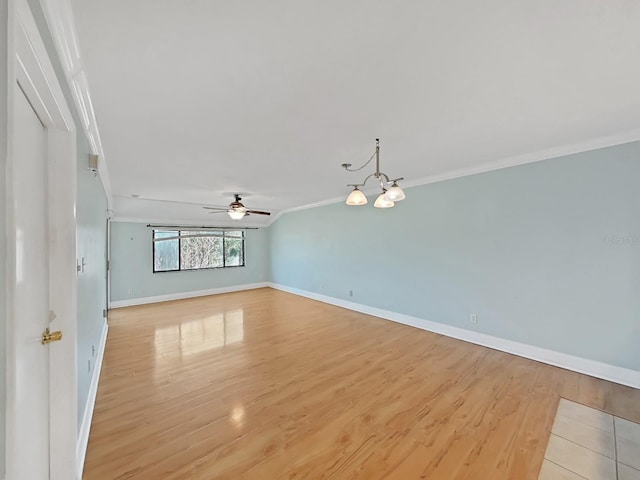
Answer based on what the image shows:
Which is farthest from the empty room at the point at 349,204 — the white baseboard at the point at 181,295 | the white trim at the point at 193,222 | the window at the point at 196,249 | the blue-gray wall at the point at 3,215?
the window at the point at 196,249

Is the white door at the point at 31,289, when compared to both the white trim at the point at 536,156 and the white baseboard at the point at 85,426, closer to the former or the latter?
the white baseboard at the point at 85,426

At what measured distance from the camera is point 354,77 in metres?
1.69

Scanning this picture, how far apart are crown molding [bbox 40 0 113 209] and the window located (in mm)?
5116

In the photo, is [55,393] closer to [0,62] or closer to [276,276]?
[0,62]

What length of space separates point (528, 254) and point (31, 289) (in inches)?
175

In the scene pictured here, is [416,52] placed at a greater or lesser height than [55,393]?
greater

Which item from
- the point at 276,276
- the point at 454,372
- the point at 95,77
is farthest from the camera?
the point at 276,276

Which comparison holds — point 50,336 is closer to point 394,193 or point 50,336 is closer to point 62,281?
point 62,281

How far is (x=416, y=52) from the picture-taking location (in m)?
1.48

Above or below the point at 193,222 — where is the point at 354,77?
above

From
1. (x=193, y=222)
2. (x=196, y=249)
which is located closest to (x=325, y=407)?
(x=196, y=249)

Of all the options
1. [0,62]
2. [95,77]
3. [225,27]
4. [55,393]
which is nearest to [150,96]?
[95,77]

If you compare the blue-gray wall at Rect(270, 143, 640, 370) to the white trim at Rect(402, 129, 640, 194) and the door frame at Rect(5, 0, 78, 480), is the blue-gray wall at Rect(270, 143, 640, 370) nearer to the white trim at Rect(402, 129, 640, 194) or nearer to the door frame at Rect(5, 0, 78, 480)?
the white trim at Rect(402, 129, 640, 194)

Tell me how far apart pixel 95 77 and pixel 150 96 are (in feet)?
0.98
